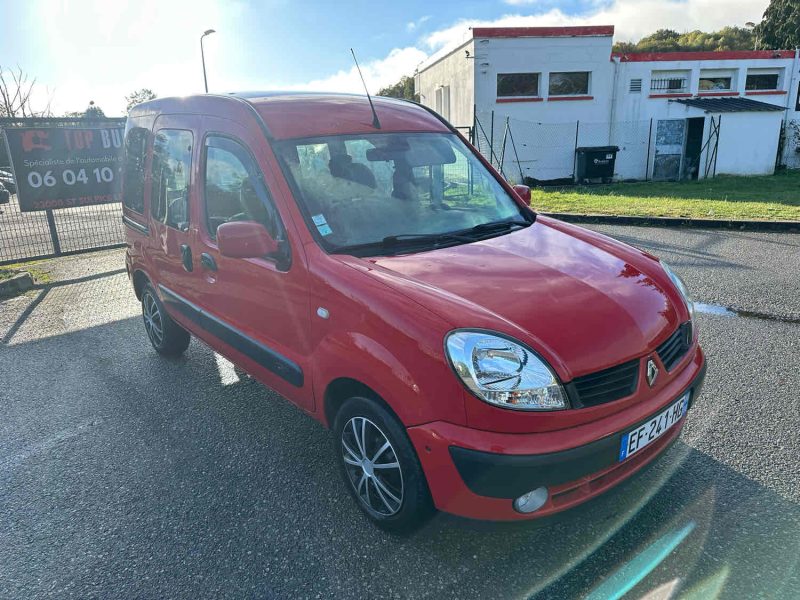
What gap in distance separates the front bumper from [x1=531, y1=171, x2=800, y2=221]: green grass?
29.3ft

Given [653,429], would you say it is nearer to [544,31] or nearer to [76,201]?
[76,201]

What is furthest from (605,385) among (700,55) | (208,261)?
(700,55)

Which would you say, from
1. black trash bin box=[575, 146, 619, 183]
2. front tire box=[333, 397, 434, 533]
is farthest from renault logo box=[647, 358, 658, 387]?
black trash bin box=[575, 146, 619, 183]

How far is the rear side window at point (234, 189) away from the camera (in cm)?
301

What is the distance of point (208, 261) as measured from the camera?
3.50 meters

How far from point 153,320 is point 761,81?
26449 millimetres

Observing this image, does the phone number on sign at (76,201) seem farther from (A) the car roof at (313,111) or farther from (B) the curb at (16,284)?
(A) the car roof at (313,111)

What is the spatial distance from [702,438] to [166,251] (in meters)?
3.80

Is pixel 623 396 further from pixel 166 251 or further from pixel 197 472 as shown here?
pixel 166 251

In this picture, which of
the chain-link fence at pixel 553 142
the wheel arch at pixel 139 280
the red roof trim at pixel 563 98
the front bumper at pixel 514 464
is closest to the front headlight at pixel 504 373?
the front bumper at pixel 514 464

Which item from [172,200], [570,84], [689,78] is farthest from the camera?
[689,78]

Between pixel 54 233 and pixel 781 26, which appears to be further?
pixel 781 26

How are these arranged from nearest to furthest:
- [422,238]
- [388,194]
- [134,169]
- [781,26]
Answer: [422,238]
[388,194]
[134,169]
[781,26]

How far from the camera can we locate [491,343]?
2115 mm
